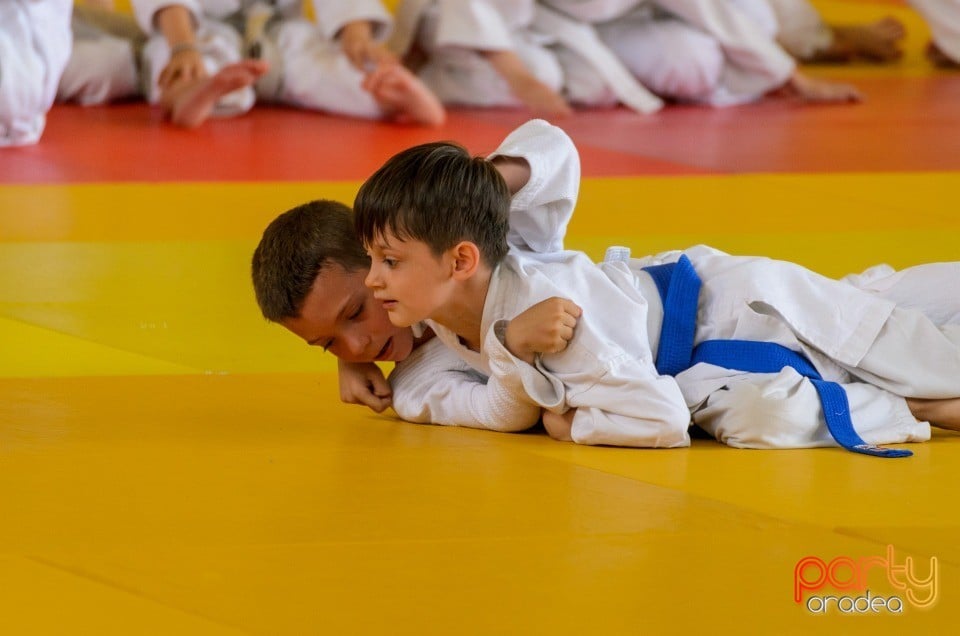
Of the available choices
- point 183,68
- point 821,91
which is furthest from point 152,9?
point 821,91

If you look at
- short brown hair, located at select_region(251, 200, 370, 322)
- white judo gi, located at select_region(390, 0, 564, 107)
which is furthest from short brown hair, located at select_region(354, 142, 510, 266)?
white judo gi, located at select_region(390, 0, 564, 107)

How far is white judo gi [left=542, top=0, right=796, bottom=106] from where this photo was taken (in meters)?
5.53

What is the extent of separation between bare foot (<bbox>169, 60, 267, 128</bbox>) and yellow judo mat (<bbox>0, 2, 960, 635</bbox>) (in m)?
1.76

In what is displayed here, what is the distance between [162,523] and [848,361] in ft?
3.83

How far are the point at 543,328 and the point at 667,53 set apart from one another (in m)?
3.80

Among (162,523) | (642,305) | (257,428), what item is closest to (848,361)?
(642,305)

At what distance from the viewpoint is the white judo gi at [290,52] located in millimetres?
5129

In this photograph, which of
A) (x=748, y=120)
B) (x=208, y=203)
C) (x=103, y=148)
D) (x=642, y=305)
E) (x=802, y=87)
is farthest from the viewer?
(x=802, y=87)

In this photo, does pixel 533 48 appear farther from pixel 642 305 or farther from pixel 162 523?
pixel 162 523

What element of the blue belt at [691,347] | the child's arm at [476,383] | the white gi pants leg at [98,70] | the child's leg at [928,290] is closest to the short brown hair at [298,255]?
the child's arm at [476,383]

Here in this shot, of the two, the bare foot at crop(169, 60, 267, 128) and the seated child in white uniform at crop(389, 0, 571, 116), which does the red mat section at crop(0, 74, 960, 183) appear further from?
→ the seated child in white uniform at crop(389, 0, 571, 116)

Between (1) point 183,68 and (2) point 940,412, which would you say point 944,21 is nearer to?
(1) point 183,68

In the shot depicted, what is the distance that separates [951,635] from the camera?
1.41m

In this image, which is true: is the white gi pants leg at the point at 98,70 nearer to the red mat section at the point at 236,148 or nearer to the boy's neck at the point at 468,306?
the red mat section at the point at 236,148
